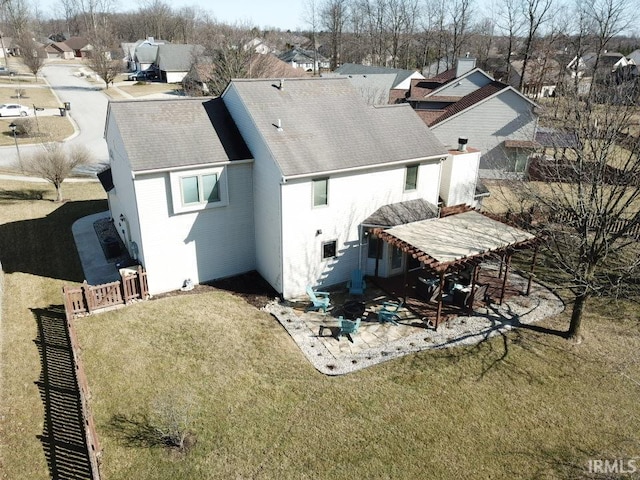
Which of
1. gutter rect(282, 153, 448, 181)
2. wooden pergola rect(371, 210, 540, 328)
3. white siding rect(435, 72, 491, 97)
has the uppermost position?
white siding rect(435, 72, 491, 97)

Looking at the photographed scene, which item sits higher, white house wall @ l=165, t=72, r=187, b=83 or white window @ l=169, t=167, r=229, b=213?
white house wall @ l=165, t=72, r=187, b=83

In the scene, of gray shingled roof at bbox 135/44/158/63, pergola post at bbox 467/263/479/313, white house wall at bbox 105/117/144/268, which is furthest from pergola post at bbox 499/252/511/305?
gray shingled roof at bbox 135/44/158/63

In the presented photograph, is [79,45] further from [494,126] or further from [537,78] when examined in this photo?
[494,126]

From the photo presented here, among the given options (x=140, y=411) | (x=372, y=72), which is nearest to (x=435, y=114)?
(x=372, y=72)

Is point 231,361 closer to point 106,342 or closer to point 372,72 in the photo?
point 106,342

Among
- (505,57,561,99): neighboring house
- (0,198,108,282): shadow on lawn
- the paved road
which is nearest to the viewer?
(0,198,108,282): shadow on lawn

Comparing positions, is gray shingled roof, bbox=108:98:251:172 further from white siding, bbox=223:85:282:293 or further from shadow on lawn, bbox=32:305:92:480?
shadow on lawn, bbox=32:305:92:480
